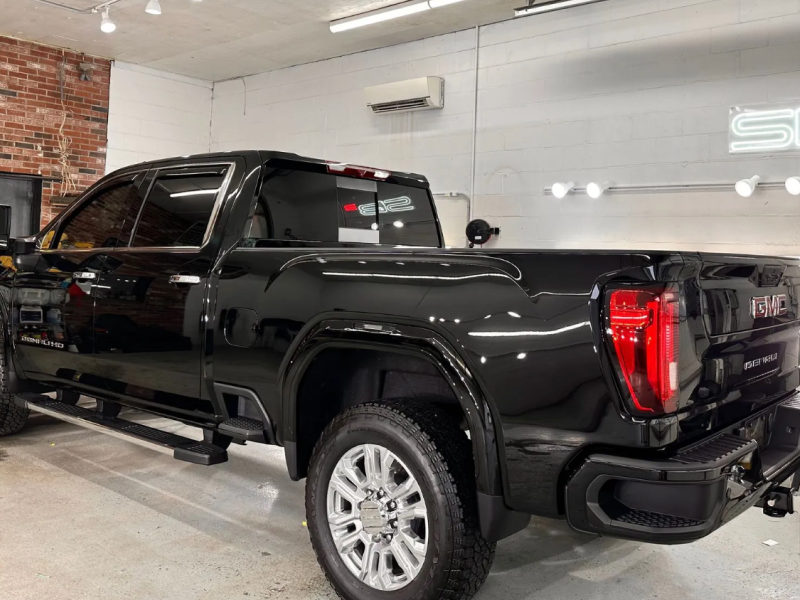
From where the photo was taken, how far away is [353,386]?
287cm

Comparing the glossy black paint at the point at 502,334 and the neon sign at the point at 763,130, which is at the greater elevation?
the neon sign at the point at 763,130

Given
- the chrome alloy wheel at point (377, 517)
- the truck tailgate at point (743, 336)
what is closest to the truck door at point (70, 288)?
the chrome alloy wheel at point (377, 517)

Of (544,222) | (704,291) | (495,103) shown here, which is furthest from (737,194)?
(704,291)

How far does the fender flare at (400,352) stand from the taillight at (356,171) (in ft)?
3.63

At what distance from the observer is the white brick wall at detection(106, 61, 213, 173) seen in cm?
969

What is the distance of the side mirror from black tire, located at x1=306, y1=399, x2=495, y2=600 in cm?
244

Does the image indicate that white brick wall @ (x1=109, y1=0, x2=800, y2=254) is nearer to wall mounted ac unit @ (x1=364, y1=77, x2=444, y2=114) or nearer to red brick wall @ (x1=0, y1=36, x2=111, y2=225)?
wall mounted ac unit @ (x1=364, y1=77, x2=444, y2=114)

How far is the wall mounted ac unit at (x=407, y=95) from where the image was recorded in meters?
7.72

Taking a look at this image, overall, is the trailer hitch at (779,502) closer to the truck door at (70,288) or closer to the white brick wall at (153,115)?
the truck door at (70,288)

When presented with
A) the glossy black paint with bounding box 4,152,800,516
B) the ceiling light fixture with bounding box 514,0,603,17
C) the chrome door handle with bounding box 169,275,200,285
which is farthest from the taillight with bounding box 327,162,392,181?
the ceiling light fixture with bounding box 514,0,603,17

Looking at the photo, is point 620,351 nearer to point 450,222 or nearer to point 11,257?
point 11,257

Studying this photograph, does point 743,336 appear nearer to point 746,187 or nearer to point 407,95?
point 746,187

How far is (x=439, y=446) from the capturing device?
2.27m

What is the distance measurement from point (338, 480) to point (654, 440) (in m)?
1.07
